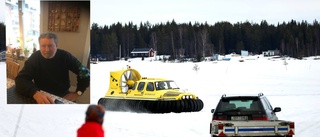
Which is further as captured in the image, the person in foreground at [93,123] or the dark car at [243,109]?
the dark car at [243,109]

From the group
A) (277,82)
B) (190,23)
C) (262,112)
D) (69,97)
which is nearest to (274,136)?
(262,112)

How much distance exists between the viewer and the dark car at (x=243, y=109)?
1140cm

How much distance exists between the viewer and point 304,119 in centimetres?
1777

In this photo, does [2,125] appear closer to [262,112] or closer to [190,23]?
[262,112]

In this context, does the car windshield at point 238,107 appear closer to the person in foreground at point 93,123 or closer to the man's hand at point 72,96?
the person in foreground at point 93,123

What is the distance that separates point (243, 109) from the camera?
11.5m

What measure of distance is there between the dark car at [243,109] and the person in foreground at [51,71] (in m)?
12.9

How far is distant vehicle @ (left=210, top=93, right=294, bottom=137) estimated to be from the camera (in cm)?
1041

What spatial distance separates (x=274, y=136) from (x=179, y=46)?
62008mm

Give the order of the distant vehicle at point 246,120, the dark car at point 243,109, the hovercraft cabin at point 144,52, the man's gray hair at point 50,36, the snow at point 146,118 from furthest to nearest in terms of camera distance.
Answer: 1. the hovercraft cabin at point 144,52
2. the man's gray hair at point 50,36
3. the snow at point 146,118
4. the dark car at point 243,109
5. the distant vehicle at point 246,120

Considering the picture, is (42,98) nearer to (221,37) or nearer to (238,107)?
(238,107)

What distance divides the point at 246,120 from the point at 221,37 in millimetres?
63538

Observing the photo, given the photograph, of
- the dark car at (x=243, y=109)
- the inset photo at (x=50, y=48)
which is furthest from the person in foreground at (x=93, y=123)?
the inset photo at (x=50, y=48)

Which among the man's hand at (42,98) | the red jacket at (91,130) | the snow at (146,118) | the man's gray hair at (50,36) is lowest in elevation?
the snow at (146,118)
